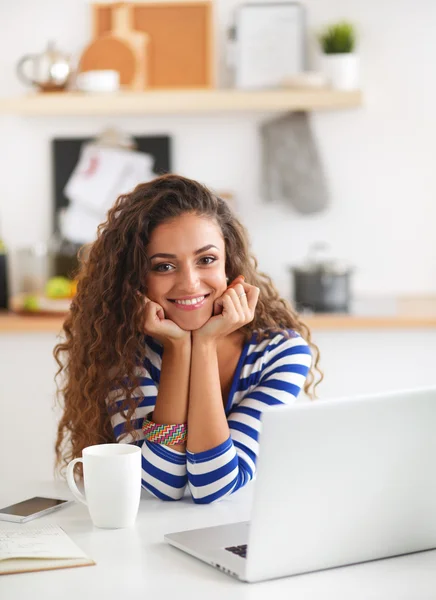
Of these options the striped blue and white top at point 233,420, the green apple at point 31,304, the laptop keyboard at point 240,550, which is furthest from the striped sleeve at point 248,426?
the green apple at point 31,304

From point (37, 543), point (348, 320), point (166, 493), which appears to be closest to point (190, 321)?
point (166, 493)

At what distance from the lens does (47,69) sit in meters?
3.29

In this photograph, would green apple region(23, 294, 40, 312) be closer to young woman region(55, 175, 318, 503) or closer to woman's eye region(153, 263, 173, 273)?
young woman region(55, 175, 318, 503)

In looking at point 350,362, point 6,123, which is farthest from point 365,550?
point 6,123

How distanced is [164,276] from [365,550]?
2.21 feet

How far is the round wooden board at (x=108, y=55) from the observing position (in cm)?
332

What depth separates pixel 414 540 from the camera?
108 cm

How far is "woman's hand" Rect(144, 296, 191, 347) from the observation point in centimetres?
152

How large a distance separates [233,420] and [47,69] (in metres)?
2.17

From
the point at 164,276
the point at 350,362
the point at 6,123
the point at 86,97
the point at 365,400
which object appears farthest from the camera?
the point at 6,123

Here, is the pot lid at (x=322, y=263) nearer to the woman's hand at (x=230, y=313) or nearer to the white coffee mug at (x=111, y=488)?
the woman's hand at (x=230, y=313)

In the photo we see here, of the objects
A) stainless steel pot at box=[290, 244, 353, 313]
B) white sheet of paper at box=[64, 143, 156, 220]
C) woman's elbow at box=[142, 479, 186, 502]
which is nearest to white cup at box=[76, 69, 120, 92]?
white sheet of paper at box=[64, 143, 156, 220]

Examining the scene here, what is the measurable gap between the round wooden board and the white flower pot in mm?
725

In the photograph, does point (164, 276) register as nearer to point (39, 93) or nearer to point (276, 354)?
point (276, 354)
